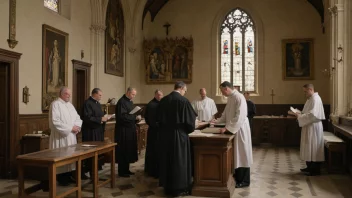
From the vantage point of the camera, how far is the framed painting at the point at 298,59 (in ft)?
43.2

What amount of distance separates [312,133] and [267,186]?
176 cm

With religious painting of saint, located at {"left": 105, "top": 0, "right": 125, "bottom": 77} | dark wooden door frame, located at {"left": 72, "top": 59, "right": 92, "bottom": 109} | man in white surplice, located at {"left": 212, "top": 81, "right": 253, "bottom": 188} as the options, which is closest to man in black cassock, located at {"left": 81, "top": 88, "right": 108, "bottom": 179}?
man in white surplice, located at {"left": 212, "top": 81, "right": 253, "bottom": 188}

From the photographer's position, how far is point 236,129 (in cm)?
555

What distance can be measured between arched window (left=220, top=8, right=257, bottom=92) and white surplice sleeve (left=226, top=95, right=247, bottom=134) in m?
8.50

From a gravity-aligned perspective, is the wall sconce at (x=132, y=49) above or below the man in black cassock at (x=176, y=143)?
above

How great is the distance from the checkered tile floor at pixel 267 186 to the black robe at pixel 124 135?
436mm

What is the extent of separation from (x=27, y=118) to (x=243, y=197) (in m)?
4.95

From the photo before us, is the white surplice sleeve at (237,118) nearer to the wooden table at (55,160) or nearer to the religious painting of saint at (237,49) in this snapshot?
the wooden table at (55,160)

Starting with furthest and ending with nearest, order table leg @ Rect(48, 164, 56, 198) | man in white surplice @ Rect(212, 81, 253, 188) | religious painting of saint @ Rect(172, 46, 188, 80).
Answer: religious painting of saint @ Rect(172, 46, 188, 80) → man in white surplice @ Rect(212, 81, 253, 188) → table leg @ Rect(48, 164, 56, 198)

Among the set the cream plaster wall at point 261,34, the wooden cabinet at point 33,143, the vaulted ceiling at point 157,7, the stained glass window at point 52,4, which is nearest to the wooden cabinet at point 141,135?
the wooden cabinet at point 33,143

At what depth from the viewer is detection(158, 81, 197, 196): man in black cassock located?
212 inches

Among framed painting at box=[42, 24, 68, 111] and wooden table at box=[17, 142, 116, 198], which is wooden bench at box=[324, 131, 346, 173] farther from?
framed painting at box=[42, 24, 68, 111]

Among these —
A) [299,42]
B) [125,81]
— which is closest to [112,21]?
[125,81]

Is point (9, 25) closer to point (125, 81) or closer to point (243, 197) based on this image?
point (243, 197)
